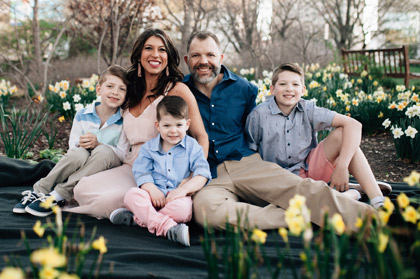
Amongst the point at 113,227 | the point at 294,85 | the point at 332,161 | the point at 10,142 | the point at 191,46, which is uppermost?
the point at 191,46

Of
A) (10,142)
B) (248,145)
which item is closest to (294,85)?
(248,145)

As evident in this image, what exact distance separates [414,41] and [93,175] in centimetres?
1829

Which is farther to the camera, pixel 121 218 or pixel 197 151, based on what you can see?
pixel 197 151

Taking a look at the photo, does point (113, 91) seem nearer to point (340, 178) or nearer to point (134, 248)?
point (134, 248)

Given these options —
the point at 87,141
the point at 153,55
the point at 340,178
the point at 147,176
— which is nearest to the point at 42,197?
the point at 87,141

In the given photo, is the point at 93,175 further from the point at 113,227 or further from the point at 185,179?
the point at 185,179

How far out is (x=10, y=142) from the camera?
382 cm

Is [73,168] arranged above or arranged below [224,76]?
below

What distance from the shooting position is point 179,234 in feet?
6.93

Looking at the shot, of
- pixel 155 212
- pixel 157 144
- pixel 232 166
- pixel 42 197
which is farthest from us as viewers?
pixel 232 166

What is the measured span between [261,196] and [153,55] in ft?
3.94

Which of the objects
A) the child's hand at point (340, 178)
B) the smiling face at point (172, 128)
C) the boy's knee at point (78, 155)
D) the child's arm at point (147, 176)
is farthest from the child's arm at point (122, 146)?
the child's hand at point (340, 178)

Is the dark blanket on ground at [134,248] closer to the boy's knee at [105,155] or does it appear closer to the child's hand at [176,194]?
the child's hand at [176,194]

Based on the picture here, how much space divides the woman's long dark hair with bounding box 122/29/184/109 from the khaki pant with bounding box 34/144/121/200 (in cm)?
41
